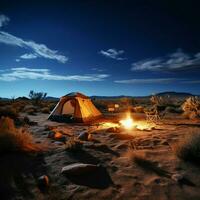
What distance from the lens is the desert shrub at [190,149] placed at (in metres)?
5.22

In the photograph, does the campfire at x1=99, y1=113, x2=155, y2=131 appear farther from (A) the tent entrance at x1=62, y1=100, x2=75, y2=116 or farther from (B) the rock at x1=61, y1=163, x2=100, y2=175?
(B) the rock at x1=61, y1=163, x2=100, y2=175

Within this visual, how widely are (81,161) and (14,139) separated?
6.89 feet

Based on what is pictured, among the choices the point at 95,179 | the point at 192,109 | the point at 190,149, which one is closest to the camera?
the point at 95,179

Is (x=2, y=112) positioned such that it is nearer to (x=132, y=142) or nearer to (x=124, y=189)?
(x=132, y=142)

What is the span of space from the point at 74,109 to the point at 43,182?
9662mm

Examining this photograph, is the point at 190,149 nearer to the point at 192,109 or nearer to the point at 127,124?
the point at 127,124

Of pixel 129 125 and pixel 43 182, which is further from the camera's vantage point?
pixel 129 125

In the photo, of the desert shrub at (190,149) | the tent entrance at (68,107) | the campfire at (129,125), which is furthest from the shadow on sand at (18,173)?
the tent entrance at (68,107)

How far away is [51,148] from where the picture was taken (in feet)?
21.8

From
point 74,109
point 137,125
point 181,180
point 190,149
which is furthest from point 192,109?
point 181,180

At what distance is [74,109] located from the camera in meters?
13.8

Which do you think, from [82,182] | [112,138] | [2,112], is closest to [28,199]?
[82,182]

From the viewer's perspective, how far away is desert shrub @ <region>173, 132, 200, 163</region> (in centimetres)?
522

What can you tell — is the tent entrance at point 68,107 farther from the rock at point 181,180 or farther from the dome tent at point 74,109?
the rock at point 181,180
